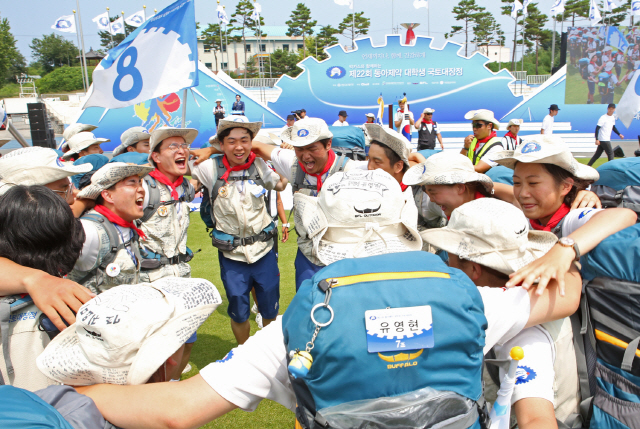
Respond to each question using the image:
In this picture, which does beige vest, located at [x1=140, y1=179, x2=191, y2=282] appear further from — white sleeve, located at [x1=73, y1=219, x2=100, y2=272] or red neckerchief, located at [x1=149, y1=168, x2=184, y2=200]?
white sleeve, located at [x1=73, y1=219, x2=100, y2=272]

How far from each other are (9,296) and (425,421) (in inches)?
66.9

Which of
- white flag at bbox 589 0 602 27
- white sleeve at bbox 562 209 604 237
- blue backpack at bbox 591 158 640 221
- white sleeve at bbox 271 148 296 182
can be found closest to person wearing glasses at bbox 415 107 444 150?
white sleeve at bbox 271 148 296 182

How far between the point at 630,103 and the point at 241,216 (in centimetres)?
323

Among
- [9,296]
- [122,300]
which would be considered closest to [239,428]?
[9,296]

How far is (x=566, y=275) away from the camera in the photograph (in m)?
1.62

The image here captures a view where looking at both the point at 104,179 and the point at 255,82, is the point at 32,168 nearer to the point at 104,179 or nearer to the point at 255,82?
the point at 104,179

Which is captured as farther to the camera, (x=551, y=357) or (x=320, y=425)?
(x=551, y=357)

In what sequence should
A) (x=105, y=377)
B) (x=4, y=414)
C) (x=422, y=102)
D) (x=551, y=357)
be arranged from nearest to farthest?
(x=4, y=414), (x=105, y=377), (x=551, y=357), (x=422, y=102)

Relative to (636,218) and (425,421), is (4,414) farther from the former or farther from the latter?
(636,218)

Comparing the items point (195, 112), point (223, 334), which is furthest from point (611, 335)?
point (195, 112)

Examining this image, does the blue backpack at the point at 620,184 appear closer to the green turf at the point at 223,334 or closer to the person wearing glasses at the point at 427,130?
the green turf at the point at 223,334

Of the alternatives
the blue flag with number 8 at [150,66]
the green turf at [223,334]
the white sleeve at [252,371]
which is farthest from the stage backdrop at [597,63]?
the white sleeve at [252,371]

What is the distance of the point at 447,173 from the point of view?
2729 mm

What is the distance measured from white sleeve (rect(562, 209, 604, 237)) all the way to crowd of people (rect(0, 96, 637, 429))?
0.05 ft
